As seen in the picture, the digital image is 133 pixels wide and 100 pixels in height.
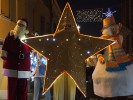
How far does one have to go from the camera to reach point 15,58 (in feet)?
19.1

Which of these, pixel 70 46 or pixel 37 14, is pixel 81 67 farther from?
pixel 37 14

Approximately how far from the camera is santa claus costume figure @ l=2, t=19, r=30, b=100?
5.79m

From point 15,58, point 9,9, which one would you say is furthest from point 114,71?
point 9,9

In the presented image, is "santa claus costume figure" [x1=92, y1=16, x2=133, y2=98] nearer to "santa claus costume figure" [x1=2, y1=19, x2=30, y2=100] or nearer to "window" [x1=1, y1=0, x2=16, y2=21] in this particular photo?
"santa claus costume figure" [x1=2, y1=19, x2=30, y2=100]

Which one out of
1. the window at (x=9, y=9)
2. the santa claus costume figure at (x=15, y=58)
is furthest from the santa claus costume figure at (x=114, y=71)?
the window at (x=9, y=9)

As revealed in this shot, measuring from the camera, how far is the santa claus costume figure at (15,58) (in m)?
5.79

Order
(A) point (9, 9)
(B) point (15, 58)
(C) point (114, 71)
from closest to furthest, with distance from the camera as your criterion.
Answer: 1. (C) point (114, 71)
2. (B) point (15, 58)
3. (A) point (9, 9)

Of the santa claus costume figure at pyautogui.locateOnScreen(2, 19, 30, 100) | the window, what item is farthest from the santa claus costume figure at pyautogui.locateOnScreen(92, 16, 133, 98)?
the window

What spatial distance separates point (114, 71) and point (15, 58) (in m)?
1.77

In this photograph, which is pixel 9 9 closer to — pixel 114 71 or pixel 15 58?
pixel 15 58

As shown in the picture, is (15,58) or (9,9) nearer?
(15,58)

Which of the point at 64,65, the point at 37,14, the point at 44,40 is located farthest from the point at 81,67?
the point at 37,14

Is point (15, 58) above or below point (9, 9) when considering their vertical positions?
below

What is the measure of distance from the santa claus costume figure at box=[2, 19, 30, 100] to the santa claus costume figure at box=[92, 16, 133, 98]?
4.40 ft
